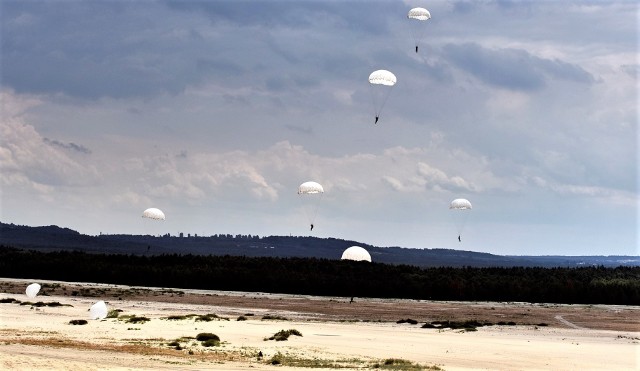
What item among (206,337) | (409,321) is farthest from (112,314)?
(409,321)

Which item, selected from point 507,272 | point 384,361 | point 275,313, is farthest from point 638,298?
point 384,361

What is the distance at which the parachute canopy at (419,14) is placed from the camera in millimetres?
71938

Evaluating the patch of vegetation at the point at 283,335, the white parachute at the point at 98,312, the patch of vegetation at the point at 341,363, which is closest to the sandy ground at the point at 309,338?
the patch of vegetation at the point at 341,363

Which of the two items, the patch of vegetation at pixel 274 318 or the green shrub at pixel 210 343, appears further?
the patch of vegetation at pixel 274 318

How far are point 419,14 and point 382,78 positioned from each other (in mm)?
5636

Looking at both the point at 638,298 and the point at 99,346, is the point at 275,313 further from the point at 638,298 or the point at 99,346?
the point at 638,298

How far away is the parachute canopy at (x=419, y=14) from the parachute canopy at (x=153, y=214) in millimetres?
37366

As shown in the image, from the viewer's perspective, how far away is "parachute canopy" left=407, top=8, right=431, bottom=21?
7194cm

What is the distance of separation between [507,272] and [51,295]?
57.1 m

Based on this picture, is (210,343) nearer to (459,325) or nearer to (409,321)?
(459,325)

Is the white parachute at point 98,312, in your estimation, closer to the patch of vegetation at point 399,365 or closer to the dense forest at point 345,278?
the patch of vegetation at point 399,365

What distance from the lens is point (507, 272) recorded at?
383ft

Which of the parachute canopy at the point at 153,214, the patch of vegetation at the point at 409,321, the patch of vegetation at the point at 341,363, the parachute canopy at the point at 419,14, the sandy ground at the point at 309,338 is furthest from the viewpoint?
the parachute canopy at the point at 153,214

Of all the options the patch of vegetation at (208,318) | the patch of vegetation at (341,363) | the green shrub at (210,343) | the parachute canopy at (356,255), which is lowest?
the patch of vegetation at (341,363)
